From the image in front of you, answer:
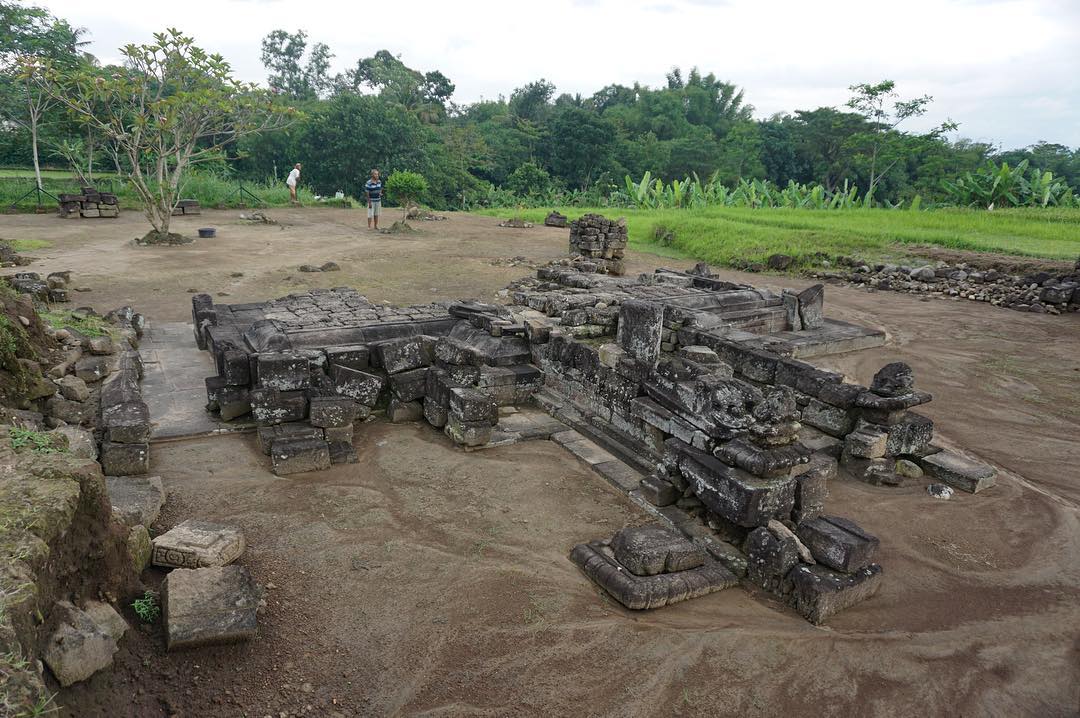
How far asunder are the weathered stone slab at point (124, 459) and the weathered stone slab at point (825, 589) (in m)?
4.84

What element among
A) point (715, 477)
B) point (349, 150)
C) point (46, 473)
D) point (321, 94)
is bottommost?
point (715, 477)

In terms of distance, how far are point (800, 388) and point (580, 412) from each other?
7.44 ft

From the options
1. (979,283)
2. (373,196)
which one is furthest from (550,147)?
(979,283)

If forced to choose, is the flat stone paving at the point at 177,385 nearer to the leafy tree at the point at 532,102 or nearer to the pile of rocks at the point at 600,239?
the pile of rocks at the point at 600,239

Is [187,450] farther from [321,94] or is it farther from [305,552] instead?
[321,94]

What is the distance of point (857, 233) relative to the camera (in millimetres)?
19125

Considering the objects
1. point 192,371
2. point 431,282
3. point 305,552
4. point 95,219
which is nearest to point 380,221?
point 95,219

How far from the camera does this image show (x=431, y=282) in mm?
14211

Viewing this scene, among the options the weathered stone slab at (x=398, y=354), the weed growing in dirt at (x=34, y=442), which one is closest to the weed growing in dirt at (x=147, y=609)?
the weed growing in dirt at (x=34, y=442)

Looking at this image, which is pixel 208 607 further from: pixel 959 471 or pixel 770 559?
pixel 959 471

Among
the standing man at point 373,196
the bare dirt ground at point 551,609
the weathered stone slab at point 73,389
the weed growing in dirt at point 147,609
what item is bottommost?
the bare dirt ground at point 551,609

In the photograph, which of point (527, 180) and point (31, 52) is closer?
point (31, 52)

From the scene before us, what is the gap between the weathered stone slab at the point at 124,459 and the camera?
205 inches

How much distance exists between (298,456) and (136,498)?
124cm
